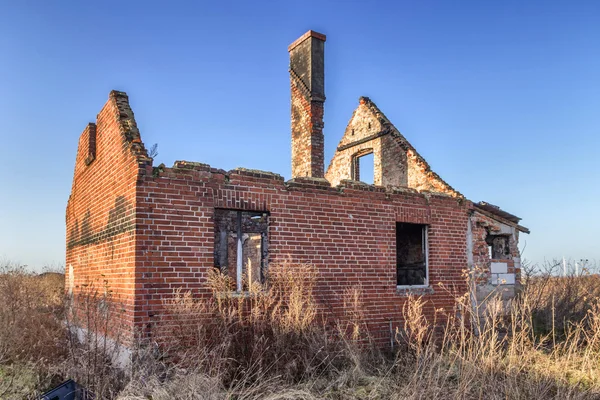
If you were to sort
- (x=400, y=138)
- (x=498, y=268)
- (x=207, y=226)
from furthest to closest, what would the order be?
(x=400, y=138), (x=498, y=268), (x=207, y=226)

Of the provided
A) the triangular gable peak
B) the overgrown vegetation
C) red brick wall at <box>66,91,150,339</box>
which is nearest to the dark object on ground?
the overgrown vegetation

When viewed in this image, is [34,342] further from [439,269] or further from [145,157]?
[439,269]

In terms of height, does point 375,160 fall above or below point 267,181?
above

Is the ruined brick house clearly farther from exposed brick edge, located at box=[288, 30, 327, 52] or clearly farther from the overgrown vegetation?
the overgrown vegetation

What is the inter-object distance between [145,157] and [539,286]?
31.9 ft

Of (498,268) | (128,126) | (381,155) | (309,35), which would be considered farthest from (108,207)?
(498,268)

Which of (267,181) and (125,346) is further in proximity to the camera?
(267,181)

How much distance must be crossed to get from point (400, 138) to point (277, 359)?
27.7ft

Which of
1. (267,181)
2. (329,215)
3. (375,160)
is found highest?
(375,160)

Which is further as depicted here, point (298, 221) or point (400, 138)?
point (400, 138)

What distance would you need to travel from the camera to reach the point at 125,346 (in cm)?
712

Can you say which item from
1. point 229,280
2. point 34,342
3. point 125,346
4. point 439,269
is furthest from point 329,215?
point 34,342

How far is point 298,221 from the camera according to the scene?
8.48 m

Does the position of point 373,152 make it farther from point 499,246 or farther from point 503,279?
point 503,279
